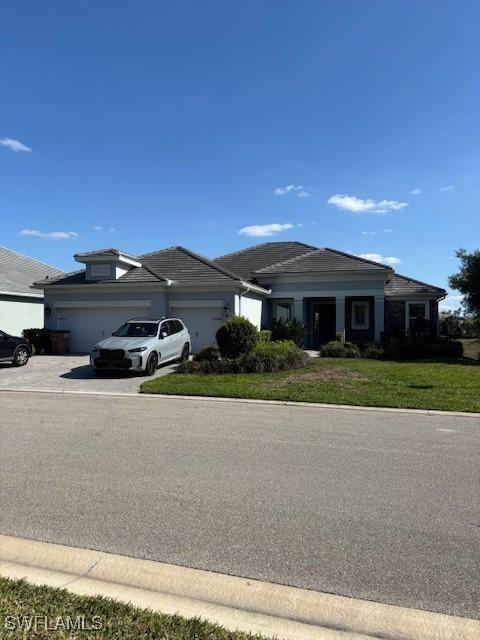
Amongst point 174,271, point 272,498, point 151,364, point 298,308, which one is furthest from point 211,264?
point 272,498

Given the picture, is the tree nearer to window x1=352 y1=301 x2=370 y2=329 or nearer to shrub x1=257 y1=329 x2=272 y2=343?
window x1=352 y1=301 x2=370 y2=329

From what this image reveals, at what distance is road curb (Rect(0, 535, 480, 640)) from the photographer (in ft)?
9.62

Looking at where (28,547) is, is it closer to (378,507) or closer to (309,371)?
(378,507)

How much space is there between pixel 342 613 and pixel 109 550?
5.88ft

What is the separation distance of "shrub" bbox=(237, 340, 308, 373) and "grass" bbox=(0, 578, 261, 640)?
1187 cm

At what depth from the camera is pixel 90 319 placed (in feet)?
73.6

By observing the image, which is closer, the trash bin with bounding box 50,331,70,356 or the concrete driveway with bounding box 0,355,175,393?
the concrete driveway with bounding box 0,355,175,393

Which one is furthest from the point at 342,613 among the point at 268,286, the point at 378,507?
the point at 268,286

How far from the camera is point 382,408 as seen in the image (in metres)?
10.1

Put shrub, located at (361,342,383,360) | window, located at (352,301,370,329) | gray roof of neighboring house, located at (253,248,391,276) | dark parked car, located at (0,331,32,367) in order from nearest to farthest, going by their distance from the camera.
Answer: dark parked car, located at (0,331,32,367) → shrub, located at (361,342,383,360) → gray roof of neighboring house, located at (253,248,391,276) → window, located at (352,301,370,329)

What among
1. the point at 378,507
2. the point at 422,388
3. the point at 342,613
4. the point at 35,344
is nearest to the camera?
the point at 342,613

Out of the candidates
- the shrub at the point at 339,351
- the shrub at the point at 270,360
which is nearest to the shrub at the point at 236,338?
the shrub at the point at 270,360

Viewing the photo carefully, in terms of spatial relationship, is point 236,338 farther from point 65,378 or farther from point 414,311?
point 414,311

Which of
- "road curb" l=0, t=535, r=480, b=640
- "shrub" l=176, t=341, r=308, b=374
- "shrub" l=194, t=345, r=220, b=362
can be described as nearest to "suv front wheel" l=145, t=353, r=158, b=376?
"shrub" l=176, t=341, r=308, b=374
